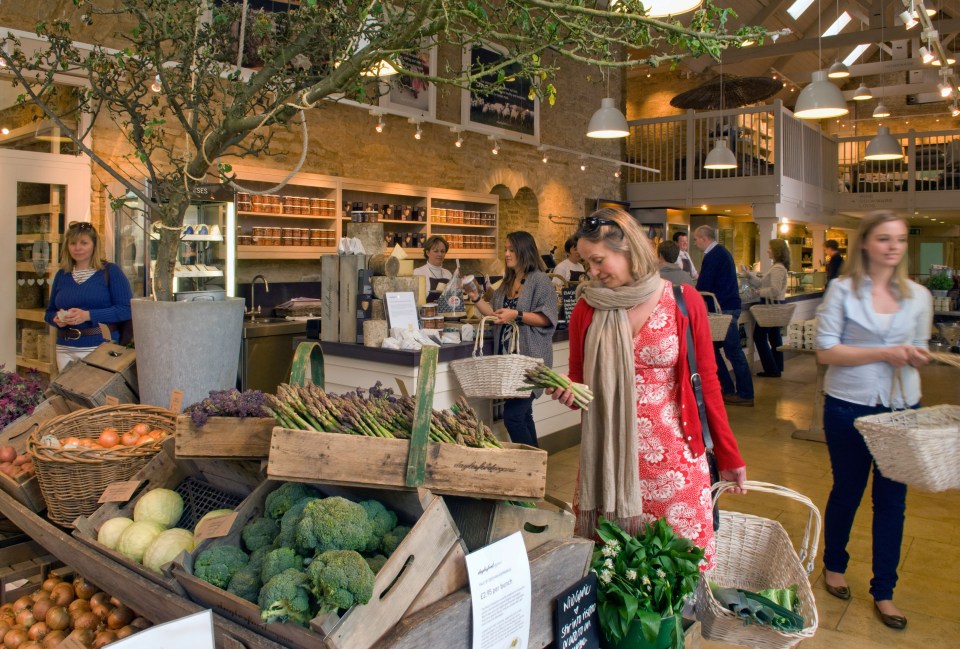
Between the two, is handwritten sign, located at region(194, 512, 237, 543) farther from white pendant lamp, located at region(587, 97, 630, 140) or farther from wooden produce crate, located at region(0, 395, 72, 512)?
white pendant lamp, located at region(587, 97, 630, 140)

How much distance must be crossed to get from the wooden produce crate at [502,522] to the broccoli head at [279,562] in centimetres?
42

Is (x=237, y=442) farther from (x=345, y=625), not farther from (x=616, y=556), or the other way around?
(x=616, y=556)

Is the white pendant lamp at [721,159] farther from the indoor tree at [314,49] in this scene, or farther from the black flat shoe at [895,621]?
the black flat shoe at [895,621]

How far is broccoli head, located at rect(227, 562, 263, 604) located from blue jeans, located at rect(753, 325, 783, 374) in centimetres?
862

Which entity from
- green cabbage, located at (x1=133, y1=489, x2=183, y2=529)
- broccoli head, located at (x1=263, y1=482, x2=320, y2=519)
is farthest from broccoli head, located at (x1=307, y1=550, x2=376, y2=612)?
green cabbage, located at (x1=133, y1=489, x2=183, y2=529)

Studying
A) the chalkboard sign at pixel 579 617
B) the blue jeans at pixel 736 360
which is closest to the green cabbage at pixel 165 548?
the chalkboard sign at pixel 579 617

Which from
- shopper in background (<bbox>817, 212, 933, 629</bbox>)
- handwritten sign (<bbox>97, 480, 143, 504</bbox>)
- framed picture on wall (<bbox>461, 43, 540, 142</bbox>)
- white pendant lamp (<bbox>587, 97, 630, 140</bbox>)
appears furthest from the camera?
framed picture on wall (<bbox>461, 43, 540, 142</bbox>)

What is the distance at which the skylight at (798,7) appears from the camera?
15.5 m

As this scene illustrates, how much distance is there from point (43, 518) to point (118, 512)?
43cm

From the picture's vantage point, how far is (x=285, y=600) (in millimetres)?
1407

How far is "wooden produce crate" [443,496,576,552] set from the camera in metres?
1.77

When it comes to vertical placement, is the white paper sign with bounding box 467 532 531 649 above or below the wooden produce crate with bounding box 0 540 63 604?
above

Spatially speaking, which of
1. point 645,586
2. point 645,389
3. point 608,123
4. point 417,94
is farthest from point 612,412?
point 417,94

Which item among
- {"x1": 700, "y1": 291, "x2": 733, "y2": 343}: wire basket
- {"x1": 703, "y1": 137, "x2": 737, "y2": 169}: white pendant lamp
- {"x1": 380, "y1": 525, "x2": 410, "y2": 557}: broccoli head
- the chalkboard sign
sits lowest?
the chalkboard sign
